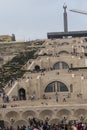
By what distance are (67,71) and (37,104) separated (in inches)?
514

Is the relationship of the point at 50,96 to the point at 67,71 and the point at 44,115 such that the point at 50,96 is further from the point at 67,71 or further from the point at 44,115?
the point at 44,115

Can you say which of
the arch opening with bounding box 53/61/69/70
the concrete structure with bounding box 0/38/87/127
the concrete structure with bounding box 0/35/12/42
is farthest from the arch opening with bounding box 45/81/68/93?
the concrete structure with bounding box 0/35/12/42

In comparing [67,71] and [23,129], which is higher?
[67,71]

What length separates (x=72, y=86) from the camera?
157 feet

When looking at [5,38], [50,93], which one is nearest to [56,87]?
[50,93]

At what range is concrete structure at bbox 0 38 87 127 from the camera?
39.1 meters

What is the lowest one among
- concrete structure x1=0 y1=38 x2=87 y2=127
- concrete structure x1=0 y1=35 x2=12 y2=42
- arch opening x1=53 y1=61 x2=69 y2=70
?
concrete structure x1=0 y1=38 x2=87 y2=127

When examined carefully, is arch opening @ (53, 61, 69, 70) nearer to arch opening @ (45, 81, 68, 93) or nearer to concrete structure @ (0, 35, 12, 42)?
arch opening @ (45, 81, 68, 93)

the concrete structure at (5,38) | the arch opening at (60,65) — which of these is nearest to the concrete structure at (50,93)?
the arch opening at (60,65)

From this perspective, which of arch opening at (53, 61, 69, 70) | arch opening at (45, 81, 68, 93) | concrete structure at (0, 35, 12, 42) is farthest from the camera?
concrete structure at (0, 35, 12, 42)

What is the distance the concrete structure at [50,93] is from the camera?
3912 cm

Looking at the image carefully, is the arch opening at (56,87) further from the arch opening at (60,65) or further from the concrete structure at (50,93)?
the arch opening at (60,65)

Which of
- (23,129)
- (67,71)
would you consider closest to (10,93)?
(67,71)

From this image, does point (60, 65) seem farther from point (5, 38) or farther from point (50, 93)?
point (5, 38)
